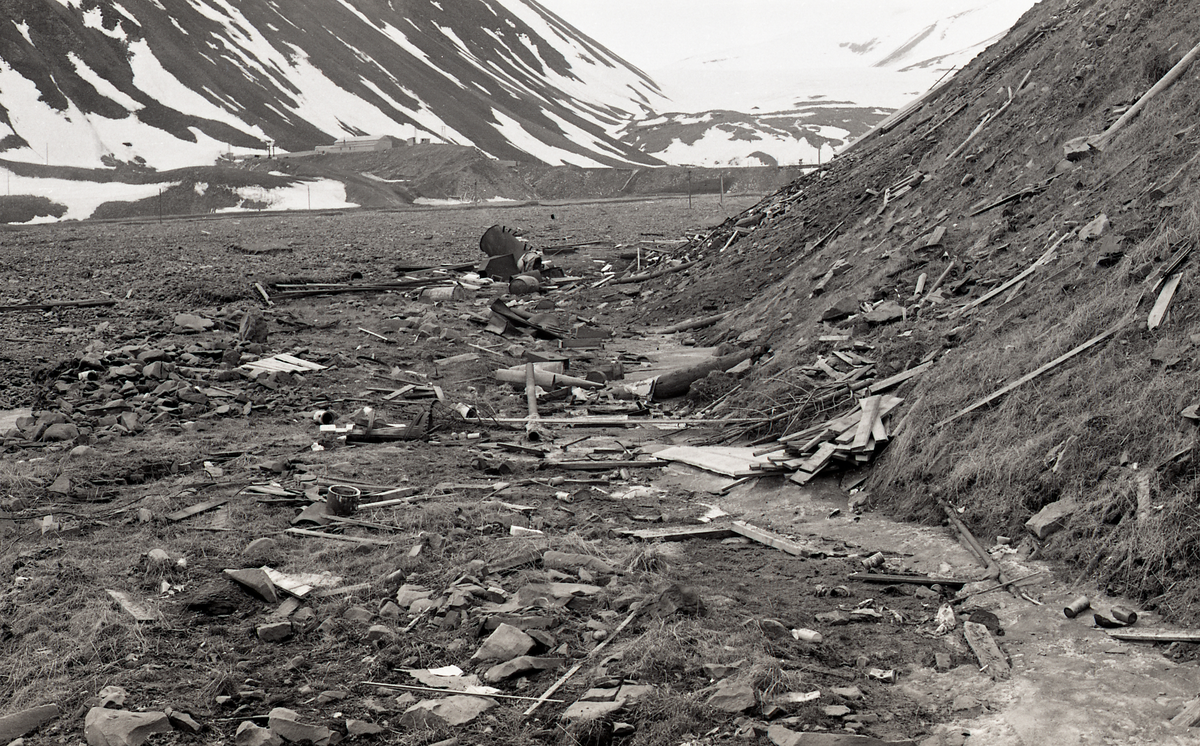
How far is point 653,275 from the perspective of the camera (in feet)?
65.5

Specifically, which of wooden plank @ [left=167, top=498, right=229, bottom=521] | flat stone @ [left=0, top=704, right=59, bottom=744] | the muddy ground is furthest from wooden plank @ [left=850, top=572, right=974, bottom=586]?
wooden plank @ [left=167, top=498, right=229, bottom=521]

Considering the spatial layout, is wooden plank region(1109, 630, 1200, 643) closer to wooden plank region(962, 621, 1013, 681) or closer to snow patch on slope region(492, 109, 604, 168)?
wooden plank region(962, 621, 1013, 681)

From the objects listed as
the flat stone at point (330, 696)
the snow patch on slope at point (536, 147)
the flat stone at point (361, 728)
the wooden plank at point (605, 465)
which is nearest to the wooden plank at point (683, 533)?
the wooden plank at point (605, 465)

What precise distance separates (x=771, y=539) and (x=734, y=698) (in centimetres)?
237

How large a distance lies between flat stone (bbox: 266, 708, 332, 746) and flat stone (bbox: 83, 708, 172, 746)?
482 mm

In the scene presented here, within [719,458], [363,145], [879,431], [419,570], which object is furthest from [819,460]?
[363,145]

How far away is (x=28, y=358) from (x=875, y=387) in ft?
36.2

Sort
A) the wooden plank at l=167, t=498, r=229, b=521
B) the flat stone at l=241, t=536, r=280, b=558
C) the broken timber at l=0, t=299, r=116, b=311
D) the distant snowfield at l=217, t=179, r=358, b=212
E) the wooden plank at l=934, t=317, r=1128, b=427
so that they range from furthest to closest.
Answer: the distant snowfield at l=217, t=179, r=358, b=212
the broken timber at l=0, t=299, r=116, b=311
the wooden plank at l=167, t=498, r=229, b=521
the wooden plank at l=934, t=317, r=1128, b=427
the flat stone at l=241, t=536, r=280, b=558

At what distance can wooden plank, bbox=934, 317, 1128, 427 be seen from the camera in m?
6.87

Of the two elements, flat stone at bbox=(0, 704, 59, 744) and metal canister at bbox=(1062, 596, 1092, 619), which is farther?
metal canister at bbox=(1062, 596, 1092, 619)

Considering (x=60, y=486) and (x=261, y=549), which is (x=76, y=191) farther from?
(x=261, y=549)

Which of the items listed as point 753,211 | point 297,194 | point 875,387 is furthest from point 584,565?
point 297,194

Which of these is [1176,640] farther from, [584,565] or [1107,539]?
[584,565]

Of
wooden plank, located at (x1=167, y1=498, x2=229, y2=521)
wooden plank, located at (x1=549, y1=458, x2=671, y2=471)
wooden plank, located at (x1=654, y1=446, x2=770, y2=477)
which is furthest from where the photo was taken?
wooden plank, located at (x1=549, y1=458, x2=671, y2=471)
